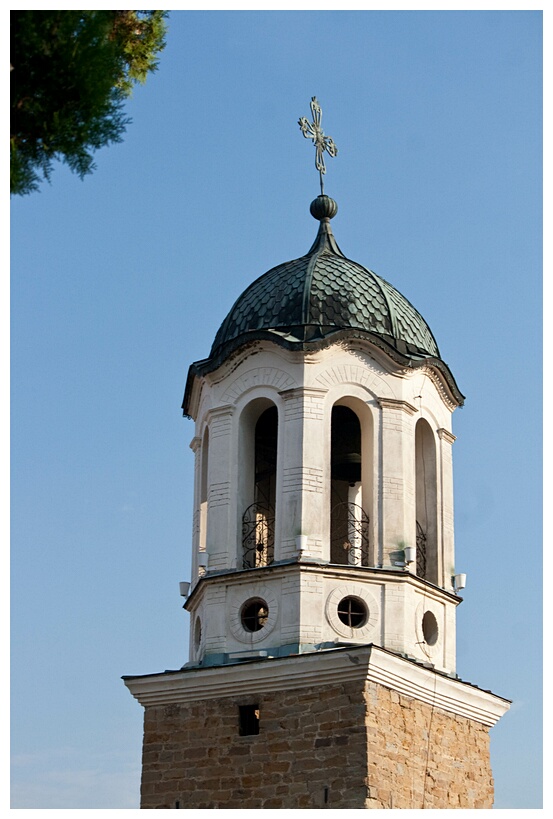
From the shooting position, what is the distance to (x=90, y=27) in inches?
405

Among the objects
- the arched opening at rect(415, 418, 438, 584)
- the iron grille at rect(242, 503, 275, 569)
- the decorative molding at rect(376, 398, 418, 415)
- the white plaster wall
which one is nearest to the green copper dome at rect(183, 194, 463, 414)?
the white plaster wall

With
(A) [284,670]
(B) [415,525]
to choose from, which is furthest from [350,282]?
(A) [284,670]

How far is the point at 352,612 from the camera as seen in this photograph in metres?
19.5

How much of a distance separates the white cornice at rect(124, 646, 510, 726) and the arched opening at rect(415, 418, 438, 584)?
162 centimetres

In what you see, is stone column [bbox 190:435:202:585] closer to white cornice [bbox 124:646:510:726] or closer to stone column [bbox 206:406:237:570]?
stone column [bbox 206:406:237:570]

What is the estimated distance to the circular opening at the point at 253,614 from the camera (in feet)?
64.6

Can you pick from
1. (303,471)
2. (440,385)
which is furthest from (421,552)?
(440,385)

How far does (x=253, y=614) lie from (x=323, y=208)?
21.3ft

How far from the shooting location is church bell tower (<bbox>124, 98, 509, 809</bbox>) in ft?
61.2

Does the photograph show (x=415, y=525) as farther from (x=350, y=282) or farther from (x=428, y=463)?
(x=350, y=282)

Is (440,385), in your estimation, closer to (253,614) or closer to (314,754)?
(253,614)

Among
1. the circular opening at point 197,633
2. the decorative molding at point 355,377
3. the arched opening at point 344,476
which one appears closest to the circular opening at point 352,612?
the arched opening at point 344,476

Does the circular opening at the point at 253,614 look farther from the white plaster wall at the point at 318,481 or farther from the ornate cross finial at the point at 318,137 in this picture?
the ornate cross finial at the point at 318,137

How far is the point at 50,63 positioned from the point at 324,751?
34.5 feet
